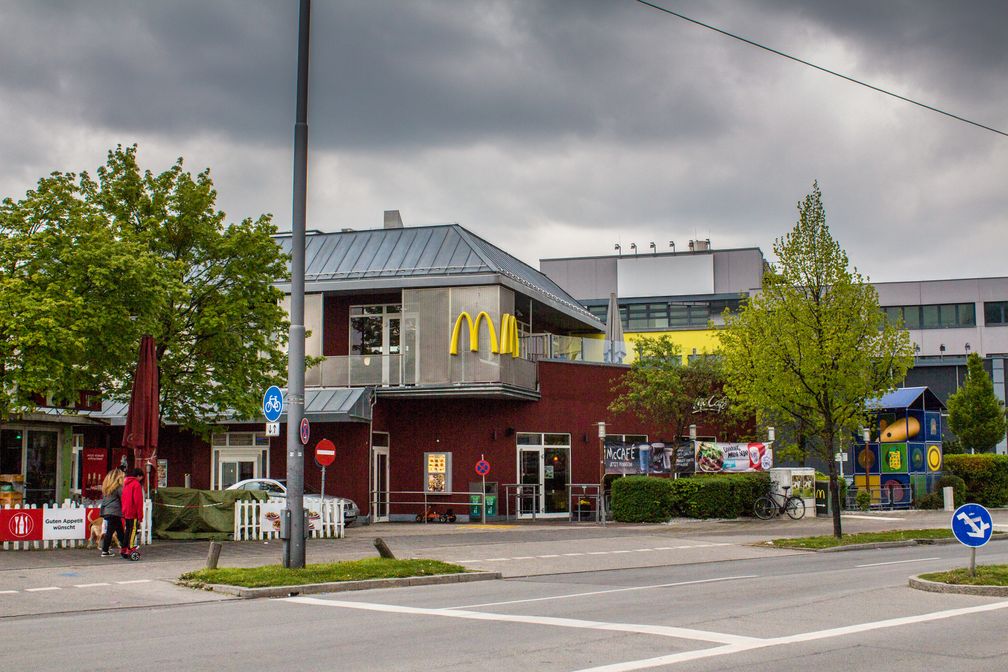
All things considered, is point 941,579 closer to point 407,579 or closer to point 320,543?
point 407,579

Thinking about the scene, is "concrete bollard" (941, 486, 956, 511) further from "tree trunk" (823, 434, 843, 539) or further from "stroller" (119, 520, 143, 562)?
"stroller" (119, 520, 143, 562)

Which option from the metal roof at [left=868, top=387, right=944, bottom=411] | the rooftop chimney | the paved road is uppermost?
the rooftop chimney

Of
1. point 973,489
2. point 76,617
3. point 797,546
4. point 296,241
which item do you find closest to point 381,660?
point 76,617

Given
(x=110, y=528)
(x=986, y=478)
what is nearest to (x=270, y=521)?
(x=110, y=528)

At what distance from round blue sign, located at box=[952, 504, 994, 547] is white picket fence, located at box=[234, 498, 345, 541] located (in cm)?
1396

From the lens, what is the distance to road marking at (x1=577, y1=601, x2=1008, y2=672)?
9039 millimetres

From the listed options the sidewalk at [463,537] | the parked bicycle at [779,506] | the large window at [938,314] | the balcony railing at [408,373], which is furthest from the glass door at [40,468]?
the large window at [938,314]

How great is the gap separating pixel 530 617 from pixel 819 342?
1493cm

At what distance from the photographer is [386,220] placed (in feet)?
132

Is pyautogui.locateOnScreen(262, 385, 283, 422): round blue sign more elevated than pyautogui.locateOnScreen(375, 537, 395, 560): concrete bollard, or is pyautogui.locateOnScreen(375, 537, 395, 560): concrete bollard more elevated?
pyautogui.locateOnScreen(262, 385, 283, 422): round blue sign

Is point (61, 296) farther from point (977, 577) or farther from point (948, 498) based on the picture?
point (948, 498)

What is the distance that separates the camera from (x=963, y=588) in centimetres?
1451

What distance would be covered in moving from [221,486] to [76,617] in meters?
21.4

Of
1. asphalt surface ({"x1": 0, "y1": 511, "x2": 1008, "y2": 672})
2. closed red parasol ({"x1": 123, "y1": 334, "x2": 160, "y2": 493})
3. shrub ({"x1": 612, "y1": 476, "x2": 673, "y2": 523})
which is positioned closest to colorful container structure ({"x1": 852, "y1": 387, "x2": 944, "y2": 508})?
shrub ({"x1": 612, "y1": 476, "x2": 673, "y2": 523})
